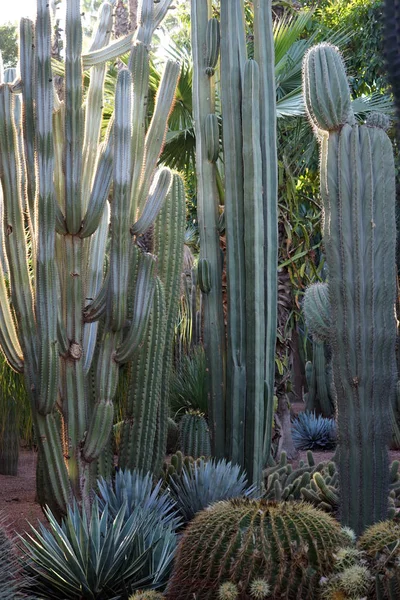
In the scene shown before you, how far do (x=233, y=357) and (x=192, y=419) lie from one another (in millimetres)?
1334

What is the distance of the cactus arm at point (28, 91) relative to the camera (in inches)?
202

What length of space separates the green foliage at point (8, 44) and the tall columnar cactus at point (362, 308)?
26.5 meters

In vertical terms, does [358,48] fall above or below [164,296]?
above

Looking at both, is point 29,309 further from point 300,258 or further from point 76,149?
point 300,258

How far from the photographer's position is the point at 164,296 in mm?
5898

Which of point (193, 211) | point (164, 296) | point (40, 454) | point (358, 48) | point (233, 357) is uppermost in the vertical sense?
point (358, 48)

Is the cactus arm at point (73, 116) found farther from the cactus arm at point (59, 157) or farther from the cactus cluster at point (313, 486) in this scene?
the cactus cluster at point (313, 486)

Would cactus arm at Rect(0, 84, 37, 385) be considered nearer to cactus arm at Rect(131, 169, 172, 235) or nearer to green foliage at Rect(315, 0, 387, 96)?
cactus arm at Rect(131, 169, 172, 235)

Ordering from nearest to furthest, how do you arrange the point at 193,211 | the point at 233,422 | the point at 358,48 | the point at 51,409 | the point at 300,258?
the point at 51,409
the point at 233,422
the point at 300,258
the point at 358,48
the point at 193,211

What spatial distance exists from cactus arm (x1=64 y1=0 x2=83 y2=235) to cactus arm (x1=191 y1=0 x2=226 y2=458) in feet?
5.34

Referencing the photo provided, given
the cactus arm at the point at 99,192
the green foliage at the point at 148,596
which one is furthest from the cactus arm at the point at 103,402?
the green foliage at the point at 148,596

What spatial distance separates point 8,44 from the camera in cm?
2989

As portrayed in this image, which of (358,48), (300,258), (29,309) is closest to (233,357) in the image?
(29,309)

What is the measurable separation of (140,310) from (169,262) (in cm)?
97
